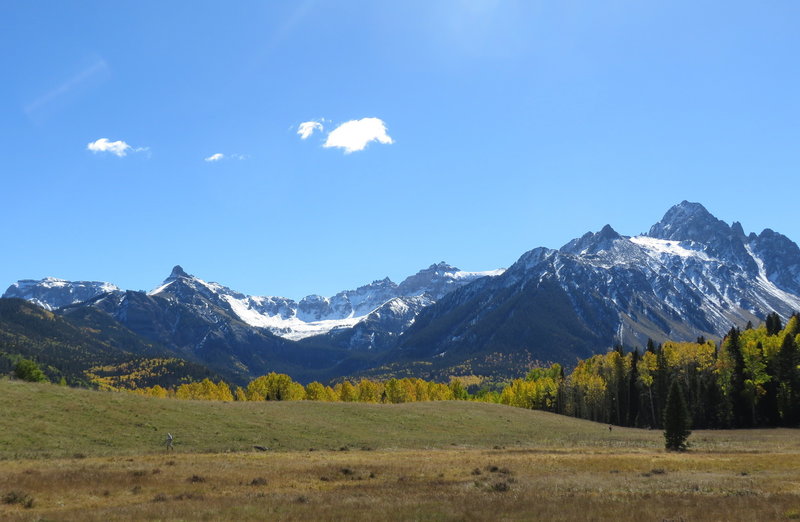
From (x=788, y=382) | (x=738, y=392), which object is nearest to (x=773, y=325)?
(x=738, y=392)

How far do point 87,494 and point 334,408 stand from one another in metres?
68.1

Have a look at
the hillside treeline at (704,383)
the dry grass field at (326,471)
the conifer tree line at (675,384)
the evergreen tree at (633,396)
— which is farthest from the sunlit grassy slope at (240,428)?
the evergreen tree at (633,396)

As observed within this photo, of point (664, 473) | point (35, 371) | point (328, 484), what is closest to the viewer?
point (328, 484)

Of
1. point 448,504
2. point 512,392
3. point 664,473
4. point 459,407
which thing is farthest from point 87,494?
point 512,392

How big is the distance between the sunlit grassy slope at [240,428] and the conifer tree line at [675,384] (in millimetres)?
14789

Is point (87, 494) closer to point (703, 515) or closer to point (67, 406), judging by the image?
point (703, 515)

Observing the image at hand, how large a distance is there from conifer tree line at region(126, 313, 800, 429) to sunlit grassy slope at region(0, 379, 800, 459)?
14.8 meters

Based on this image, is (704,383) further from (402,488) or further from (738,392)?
(402,488)

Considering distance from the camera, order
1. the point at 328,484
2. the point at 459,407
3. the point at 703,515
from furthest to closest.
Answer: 1. the point at 459,407
2. the point at 328,484
3. the point at 703,515

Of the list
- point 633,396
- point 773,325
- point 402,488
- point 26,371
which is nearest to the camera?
point 402,488

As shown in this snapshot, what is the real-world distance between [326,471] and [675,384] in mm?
41350

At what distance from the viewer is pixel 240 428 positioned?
70.6m

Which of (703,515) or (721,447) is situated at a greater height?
(703,515)

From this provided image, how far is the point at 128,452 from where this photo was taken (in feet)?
166
